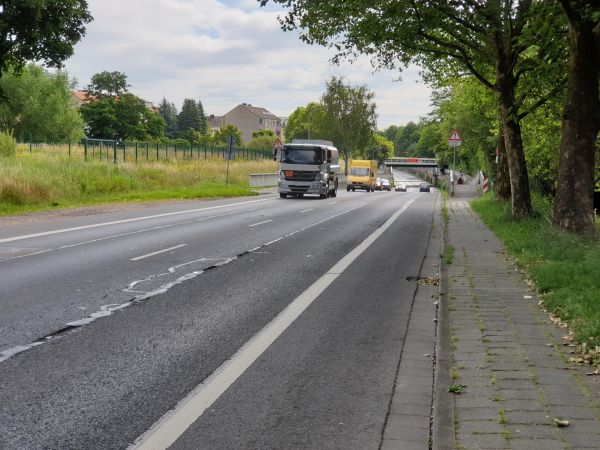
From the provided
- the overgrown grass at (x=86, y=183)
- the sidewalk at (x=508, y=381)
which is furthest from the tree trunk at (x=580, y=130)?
the overgrown grass at (x=86, y=183)

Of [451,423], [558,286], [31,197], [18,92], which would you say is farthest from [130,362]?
[18,92]

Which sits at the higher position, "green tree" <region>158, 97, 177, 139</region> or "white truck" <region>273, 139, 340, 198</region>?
"green tree" <region>158, 97, 177, 139</region>

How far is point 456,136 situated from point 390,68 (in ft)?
41.7

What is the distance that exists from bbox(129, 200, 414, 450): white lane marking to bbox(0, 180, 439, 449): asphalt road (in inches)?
0.9

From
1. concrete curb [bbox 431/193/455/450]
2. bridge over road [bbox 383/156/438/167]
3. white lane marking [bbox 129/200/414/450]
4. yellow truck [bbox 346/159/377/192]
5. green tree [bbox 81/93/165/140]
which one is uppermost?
green tree [bbox 81/93/165/140]

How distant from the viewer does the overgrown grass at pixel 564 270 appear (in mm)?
6516

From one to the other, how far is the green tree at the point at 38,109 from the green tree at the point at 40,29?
44989 millimetres

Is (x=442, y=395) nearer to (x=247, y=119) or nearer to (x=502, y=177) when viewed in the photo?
(x=502, y=177)

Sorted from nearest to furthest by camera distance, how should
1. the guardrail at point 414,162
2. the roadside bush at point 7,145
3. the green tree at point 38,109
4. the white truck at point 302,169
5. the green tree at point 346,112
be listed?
1. the roadside bush at point 7,145
2. the white truck at point 302,169
3. the green tree at point 38,109
4. the green tree at point 346,112
5. the guardrail at point 414,162

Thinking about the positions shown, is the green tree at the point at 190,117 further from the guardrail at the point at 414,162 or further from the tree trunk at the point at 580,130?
the tree trunk at the point at 580,130

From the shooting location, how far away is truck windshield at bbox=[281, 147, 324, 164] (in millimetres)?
36062

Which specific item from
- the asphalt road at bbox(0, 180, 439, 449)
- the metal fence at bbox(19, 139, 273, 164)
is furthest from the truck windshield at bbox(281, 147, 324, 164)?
the asphalt road at bbox(0, 180, 439, 449)

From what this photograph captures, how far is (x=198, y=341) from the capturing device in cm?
626

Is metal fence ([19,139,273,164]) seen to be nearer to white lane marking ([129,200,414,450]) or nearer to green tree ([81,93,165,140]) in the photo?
white lane marking ([129,200,414,450])
